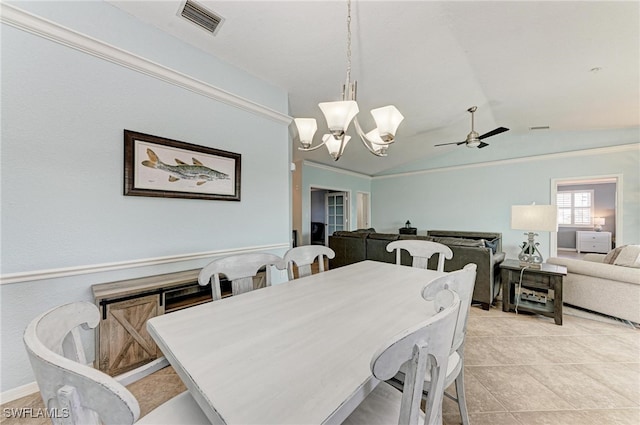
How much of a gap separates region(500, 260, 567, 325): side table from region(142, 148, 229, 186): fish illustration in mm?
3515

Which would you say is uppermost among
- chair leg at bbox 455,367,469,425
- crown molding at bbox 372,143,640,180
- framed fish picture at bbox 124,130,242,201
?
crown molding at bbox 372,143,640,180

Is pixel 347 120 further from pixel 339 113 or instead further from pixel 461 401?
pixel 461 401

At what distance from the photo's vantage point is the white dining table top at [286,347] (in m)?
0.62

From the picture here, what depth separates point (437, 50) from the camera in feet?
9.01

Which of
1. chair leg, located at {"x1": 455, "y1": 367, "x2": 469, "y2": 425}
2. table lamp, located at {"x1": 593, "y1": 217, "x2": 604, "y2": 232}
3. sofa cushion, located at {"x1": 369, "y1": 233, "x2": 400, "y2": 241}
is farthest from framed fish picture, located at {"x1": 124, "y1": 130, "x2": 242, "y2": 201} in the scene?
table lamp, located at {"x1": 593, "y1": 217, "x2": 604, "y2": 232}

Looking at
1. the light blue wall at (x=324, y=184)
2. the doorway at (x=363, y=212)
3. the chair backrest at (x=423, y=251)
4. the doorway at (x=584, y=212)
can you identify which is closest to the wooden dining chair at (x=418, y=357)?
the chair backrest at (x=423, y=251)

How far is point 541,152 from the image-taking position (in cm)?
558

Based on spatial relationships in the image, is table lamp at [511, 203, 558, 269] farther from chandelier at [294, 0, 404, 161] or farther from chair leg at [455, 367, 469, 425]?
chair leg at [455, 367, 469, 425]

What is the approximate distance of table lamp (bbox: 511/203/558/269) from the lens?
118 inches

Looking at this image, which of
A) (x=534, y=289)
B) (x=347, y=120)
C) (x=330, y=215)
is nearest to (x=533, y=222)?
(x=534, y=289)

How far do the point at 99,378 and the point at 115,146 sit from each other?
79.7 inches

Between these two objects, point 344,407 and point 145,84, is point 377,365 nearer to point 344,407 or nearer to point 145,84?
point 344,407

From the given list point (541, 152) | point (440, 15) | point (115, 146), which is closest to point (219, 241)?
point (115, 146)

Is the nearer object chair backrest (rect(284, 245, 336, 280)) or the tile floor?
the tile floor
